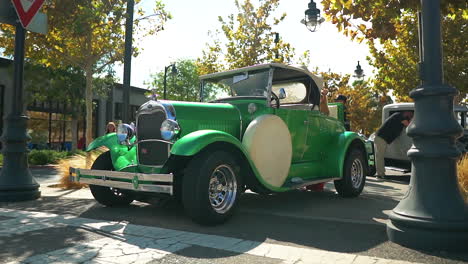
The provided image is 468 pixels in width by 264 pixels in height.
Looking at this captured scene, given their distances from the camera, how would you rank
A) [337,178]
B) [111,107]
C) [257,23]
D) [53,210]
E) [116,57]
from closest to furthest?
[53,210]
[337,178]
[116,57]
[257,23]
[111,107]

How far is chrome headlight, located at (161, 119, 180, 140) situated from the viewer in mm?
4734

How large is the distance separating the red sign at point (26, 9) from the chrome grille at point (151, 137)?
297cm

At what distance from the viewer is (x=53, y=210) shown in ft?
18.3

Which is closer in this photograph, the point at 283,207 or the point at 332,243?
the point at 332,243

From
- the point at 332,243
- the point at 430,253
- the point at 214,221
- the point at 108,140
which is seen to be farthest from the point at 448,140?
the point at 108,140

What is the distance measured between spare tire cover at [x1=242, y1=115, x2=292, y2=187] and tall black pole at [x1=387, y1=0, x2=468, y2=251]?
6.25 feet

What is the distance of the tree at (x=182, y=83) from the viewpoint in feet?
132

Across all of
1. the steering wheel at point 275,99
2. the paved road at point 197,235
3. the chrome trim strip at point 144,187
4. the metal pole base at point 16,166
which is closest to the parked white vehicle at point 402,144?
the paved road at point 197,235

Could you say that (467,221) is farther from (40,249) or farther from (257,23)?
(257,23)

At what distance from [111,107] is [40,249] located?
34130 millimetres

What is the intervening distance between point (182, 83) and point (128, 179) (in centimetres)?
3688

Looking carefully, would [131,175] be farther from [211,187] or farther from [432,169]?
[432,169]

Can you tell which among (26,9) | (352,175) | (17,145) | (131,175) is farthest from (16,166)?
(352,175)

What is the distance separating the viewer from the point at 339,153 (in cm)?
652
